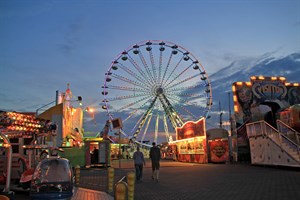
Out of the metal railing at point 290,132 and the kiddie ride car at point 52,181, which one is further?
the metal railing at point 290,132

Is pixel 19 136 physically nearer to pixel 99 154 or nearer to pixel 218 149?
pixel 99 154

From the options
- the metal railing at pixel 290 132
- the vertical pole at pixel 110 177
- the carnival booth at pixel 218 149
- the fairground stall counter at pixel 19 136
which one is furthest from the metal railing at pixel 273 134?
the fairground stall counter at pixel 19 136

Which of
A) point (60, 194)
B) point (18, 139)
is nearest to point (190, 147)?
point (18, 139)

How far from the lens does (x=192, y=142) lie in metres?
25.8

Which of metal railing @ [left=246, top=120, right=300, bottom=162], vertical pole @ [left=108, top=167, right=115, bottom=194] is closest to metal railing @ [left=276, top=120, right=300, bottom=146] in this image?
metal railing @ [left=246, top=120, right=300, bottom=162]

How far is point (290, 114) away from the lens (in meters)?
20.6

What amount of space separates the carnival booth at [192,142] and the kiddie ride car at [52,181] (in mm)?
18297

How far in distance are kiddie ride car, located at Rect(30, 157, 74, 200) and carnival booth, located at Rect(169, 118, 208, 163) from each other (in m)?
18.3

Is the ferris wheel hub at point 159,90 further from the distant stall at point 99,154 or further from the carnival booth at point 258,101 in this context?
A: the distant stall at point 99,154

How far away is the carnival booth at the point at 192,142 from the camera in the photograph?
2392 cm

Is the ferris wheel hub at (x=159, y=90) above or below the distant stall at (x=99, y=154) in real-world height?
above

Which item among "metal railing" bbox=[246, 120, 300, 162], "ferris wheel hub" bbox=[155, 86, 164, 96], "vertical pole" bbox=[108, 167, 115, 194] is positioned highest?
"ferris wheel hub" bbox=[155, 86, 164, 96]

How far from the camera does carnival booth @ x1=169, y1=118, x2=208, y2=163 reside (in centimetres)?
2392

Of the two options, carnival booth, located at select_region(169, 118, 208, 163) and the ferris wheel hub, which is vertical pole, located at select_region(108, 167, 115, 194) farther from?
the ferris wheel hub
